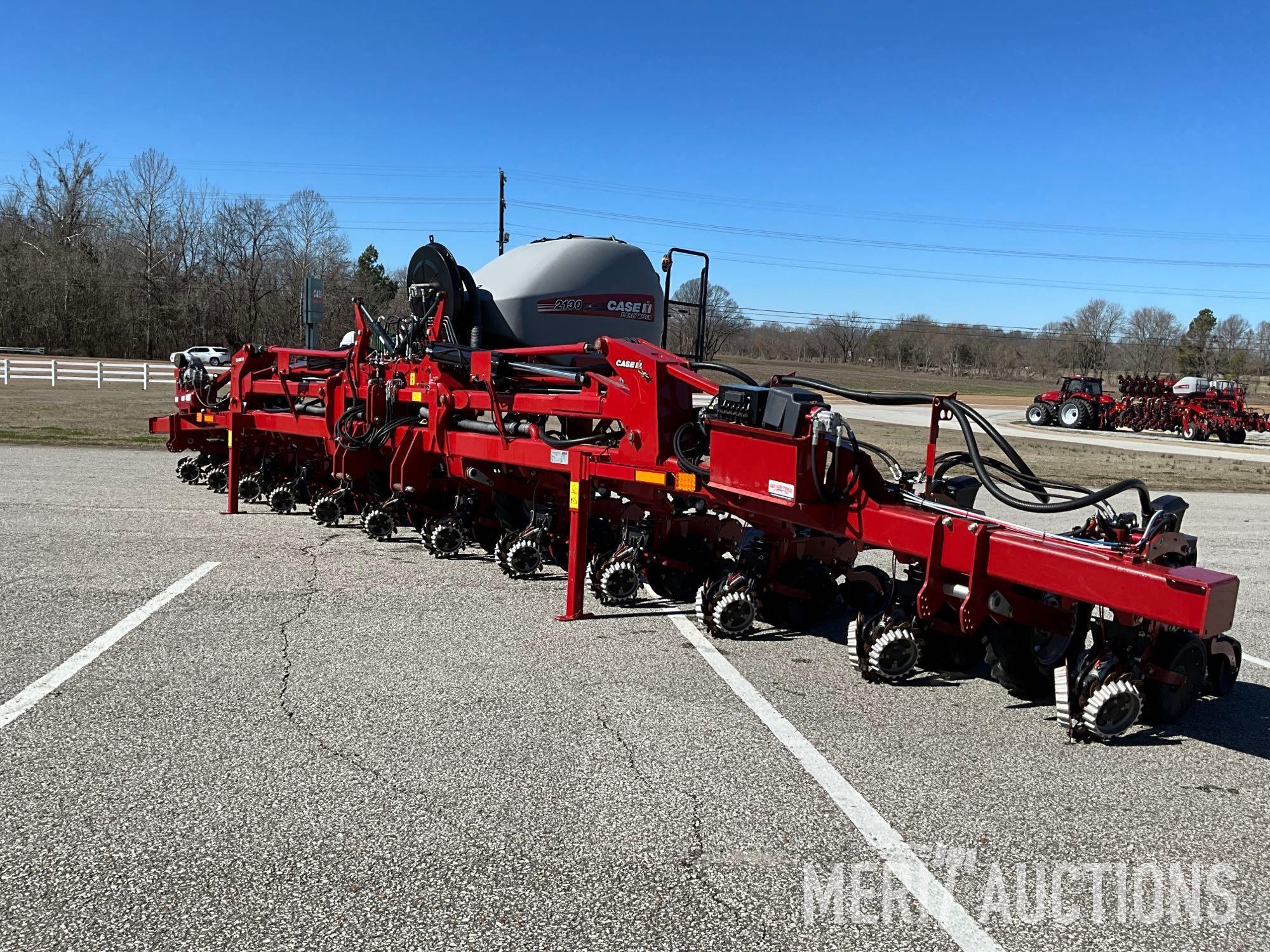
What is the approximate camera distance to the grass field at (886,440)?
16.5 m

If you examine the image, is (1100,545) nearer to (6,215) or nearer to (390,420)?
(390,420)

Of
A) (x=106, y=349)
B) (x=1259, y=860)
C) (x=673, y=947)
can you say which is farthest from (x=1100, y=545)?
(x=106, y=349)

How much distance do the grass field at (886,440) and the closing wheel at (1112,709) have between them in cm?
1192

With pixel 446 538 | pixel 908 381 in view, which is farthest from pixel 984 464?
pixel 908 381

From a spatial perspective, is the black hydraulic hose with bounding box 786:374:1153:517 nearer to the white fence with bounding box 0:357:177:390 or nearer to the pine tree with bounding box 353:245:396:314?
the white fence with bounding box 0:357:177:390

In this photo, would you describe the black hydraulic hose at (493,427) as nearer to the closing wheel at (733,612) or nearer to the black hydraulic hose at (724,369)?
the black hydraulic hose at (724,369)

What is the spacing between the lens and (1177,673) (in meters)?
4.45

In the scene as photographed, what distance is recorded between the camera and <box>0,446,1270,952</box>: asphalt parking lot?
287 cm

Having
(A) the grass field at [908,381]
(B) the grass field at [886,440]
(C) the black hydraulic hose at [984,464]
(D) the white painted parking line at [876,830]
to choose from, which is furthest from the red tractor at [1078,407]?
(D) the white painted parking line at [876,830]

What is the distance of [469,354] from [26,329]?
63723 mm

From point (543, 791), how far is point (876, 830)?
3.90ft

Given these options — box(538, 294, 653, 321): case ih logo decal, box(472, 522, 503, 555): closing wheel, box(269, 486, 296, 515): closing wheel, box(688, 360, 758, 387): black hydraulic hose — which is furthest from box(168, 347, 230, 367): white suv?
box(688, 360, 758, 387): black hydraulic hose

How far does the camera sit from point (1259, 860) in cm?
334

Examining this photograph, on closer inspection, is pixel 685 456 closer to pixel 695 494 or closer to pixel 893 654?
pixel 695 494
